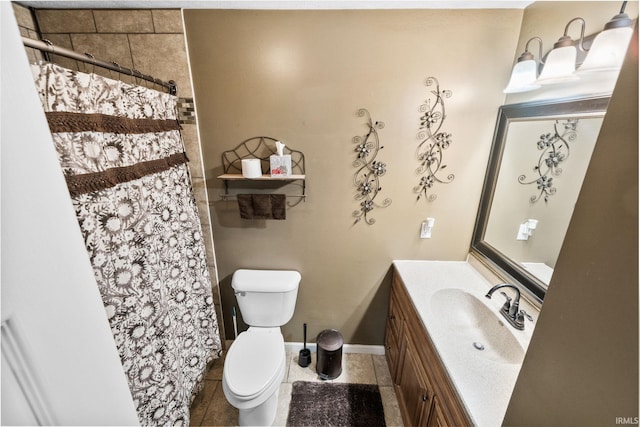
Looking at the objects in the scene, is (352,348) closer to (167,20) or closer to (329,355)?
(329,355)

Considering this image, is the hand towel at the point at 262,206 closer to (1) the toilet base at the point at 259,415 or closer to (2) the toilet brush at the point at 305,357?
(2) the toilet brush at the point at 305,357

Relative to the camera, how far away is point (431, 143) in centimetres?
151

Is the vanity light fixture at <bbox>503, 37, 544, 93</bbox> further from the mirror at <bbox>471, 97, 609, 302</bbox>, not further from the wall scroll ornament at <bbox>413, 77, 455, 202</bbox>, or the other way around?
the wall scroll ornament at <bbox>413, 77, 455, 202</bbox>

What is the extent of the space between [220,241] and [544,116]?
199 cm

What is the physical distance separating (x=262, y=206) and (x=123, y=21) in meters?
1.22

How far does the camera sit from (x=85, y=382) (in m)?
0.36

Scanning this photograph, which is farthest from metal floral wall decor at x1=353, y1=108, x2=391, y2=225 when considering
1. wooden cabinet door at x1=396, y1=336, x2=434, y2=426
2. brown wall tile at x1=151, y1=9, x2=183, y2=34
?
brown wall tile at x1=151, y1=9, x2=183, y2=34

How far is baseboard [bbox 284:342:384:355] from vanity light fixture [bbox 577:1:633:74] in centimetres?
203

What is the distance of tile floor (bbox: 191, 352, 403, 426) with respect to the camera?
1578 millimetres

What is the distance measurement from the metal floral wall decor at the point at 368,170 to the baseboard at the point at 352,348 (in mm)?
1067

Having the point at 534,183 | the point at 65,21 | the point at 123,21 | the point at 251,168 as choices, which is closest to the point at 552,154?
the point at 534,183

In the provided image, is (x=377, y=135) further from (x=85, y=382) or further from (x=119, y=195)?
(x=85, y=382)

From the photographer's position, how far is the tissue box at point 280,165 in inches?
57.7

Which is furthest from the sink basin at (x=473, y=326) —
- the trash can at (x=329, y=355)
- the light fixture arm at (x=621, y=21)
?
the light fixture arm at (x=621, y=21)
